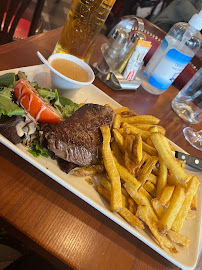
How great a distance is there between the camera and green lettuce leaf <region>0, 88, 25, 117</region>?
112 cm

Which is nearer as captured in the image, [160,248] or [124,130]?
[160,248]

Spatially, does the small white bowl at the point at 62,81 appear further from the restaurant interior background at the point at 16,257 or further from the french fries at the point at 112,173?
the restaurant interior background at the point at 16,257

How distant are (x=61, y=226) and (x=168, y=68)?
1673mm

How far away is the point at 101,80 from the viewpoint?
83.5 inches

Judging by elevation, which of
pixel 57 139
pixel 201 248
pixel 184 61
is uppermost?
pixel 184 61

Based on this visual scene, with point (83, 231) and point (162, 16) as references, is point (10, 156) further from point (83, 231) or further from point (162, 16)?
point (162, 16)

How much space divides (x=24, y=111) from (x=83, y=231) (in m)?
0.65

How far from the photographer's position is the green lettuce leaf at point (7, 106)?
1.12m

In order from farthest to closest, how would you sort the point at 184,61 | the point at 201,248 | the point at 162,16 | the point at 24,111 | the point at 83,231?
the point at 162,16 < the point at 184,61 < the point at 201,248 < the point at 24,111 < the point at 83,231

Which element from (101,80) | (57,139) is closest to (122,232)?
(57,139)

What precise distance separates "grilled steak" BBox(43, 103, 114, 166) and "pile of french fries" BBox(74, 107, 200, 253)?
0.05 m

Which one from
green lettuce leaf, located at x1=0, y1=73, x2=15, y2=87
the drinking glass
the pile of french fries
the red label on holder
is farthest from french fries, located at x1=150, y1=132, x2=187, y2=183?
the drinking glass

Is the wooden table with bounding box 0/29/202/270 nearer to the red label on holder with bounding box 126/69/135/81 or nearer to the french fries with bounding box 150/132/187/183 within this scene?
the french fries with bounding box 150/132/187/183

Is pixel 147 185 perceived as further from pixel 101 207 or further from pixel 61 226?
pixel 61 226
